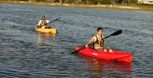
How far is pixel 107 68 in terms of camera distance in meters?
24.9

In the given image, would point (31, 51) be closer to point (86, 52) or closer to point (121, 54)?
point (86, 52)

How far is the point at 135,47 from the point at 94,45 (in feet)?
28.4

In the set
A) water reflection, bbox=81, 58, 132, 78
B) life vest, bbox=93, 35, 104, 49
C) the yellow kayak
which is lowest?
the yellow kayak

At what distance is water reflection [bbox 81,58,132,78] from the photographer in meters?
22.6

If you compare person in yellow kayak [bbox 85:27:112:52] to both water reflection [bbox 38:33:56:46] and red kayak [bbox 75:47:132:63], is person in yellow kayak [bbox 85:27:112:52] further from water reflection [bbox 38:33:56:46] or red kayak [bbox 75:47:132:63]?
water reflection [bbox 38:33:56:46]

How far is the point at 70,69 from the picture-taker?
23.9 metres

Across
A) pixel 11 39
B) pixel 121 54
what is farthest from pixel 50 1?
pixel 121 54

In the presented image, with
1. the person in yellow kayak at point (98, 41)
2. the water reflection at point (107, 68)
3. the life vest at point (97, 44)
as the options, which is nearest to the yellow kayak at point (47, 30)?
the person in yellow kayak at point (98, 41)

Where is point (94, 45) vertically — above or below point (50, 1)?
above

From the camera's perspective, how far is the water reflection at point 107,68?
891 inches

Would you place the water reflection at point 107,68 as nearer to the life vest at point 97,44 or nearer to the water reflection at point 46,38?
the life vest at point 97,44

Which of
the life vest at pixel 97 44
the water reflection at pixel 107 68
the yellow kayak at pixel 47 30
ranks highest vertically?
the life vest at pixel 97 44

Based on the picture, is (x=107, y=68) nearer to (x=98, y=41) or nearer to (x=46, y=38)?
(x=98, y=41)

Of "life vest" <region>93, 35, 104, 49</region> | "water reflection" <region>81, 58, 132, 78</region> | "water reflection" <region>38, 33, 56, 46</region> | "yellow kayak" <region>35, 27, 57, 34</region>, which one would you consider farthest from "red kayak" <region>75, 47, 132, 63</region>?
"yellow kayak" <region>35, 27, 57, 34</region>
